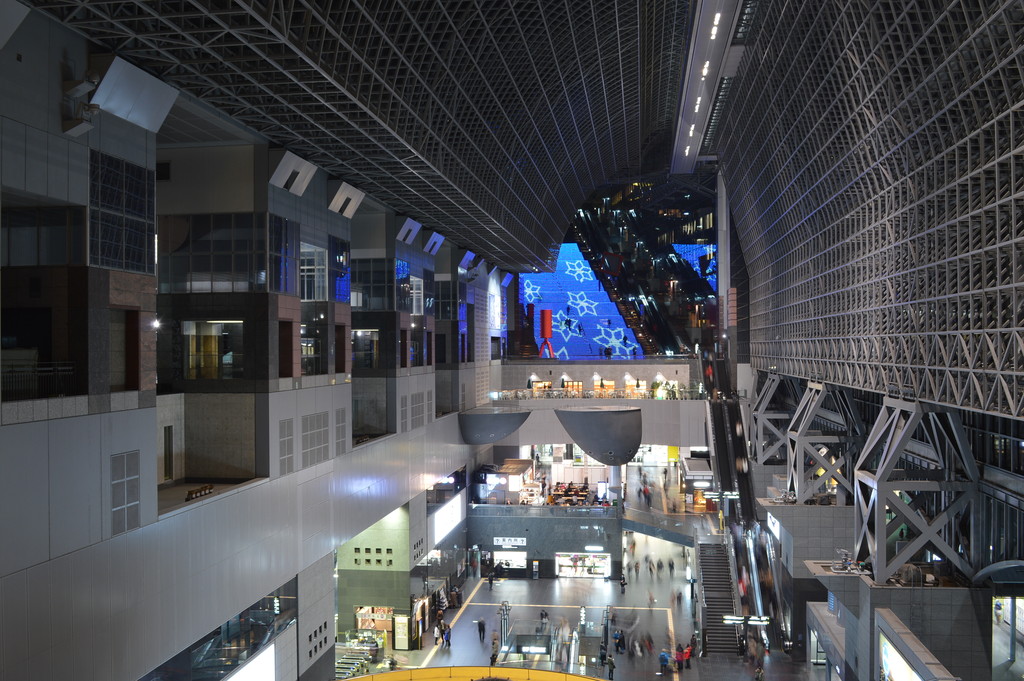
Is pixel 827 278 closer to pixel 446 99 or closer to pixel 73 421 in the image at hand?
pixel 446 99

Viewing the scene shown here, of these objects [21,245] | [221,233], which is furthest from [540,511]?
[21,245]

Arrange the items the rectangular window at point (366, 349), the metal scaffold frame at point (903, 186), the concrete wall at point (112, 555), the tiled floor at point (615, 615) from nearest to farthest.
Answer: the concrete wall at point (112, 555)
the metal scaffold frame at point (903, 186)
the tiled floor at point (615, 615)
the rectangular window at point (366, 349)

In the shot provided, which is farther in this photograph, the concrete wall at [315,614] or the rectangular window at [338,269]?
the rectangular window at [338,269]

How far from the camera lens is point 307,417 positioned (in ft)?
83.8

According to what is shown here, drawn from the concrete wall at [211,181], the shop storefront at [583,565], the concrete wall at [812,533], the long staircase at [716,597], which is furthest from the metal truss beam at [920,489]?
the shop storefront at [583,565]

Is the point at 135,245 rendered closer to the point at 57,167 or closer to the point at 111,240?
the point at 111,240

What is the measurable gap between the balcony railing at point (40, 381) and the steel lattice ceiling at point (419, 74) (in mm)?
5980

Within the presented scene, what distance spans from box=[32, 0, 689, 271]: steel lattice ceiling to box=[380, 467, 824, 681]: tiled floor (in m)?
17.6

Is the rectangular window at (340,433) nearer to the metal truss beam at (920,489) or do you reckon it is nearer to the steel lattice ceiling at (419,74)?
the steel lattice ceiling at (419,74)

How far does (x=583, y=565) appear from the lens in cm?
4716

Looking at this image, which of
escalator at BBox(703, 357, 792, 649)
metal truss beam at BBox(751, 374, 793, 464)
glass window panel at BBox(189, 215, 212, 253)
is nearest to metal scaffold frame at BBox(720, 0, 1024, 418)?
metal truss beam at BBox(751, 374, 793, 464)

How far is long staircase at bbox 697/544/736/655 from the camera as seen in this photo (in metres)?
34.8

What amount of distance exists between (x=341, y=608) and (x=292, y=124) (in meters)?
21.6

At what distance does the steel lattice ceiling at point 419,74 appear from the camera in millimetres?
15219
